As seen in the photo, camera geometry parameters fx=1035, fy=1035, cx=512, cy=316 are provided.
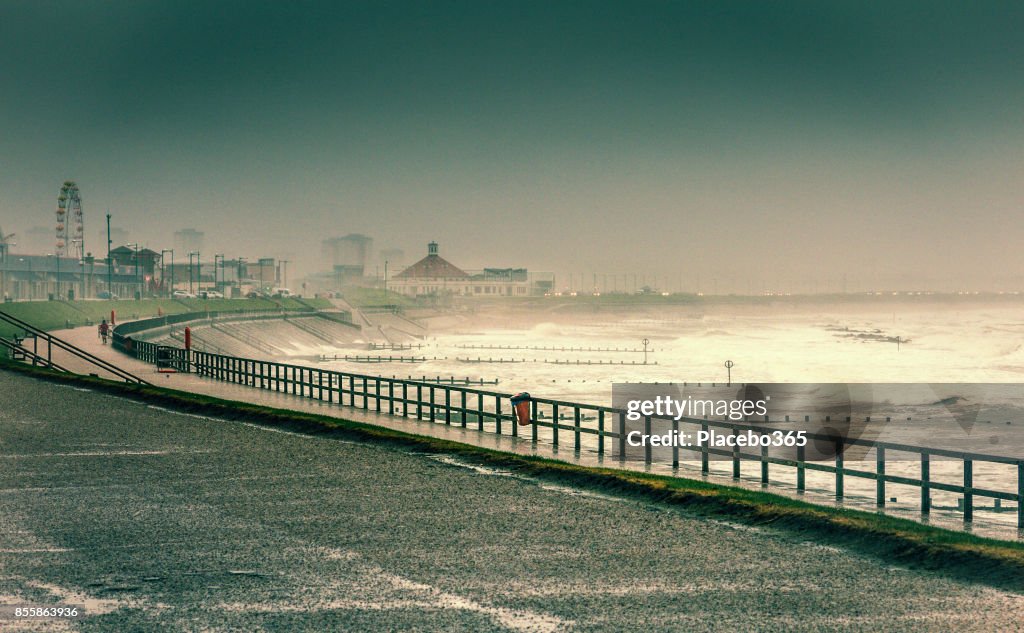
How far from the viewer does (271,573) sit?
13555 millimetres

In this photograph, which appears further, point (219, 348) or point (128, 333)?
point (219, 348)

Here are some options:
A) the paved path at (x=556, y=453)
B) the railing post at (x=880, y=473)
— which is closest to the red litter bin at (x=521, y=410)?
the paved path at (x=556, y=453)

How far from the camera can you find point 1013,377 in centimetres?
8194

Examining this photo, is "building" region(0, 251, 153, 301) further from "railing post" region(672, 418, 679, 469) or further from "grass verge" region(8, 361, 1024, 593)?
"railing post" region(672, 418, 679, 469)

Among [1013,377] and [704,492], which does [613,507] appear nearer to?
[704,492]

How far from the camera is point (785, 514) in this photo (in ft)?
57.1

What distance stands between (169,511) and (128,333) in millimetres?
67065

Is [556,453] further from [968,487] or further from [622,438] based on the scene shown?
[968,487]

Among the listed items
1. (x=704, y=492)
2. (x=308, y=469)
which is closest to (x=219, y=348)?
(x=308, y=469)

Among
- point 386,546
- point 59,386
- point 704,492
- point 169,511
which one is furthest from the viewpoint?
point 59,386

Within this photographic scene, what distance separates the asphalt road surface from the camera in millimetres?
11758

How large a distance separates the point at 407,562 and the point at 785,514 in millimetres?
6807

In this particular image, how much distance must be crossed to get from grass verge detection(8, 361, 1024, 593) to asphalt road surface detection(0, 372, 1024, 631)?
2.01ft

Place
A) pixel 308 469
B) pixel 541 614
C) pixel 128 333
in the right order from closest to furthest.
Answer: pixel 541 614
pixel 308 469
pixel 128 333
